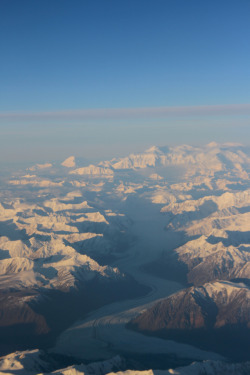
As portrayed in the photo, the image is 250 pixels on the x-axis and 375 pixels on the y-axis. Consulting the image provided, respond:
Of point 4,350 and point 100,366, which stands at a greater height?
point 100,366

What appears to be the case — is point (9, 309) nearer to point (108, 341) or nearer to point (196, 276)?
point (108, 341)

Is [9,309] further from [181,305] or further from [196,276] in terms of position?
[196,276]

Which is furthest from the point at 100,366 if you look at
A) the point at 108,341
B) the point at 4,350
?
the point at 4,350

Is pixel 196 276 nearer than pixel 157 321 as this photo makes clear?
No

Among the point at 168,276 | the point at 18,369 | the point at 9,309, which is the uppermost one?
the point at 18,369

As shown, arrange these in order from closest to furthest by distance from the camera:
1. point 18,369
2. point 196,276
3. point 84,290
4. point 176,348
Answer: point 18,369
point 176,348
point 84,290
point 196,276

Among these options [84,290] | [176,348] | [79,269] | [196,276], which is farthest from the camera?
[196,276]
